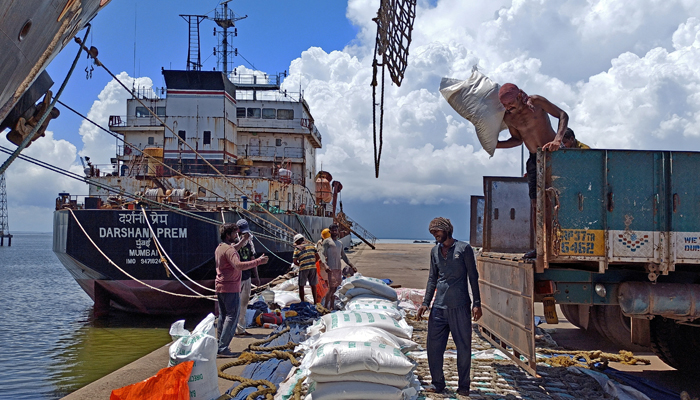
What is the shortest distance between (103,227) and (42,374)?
4070 millimetres

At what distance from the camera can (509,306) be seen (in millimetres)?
4457

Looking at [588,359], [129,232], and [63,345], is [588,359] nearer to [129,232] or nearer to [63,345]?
[129,232]

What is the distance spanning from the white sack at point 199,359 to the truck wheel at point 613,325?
13.7ft

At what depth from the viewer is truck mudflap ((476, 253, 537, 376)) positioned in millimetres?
3977

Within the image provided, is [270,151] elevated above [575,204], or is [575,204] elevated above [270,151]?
[270,151]

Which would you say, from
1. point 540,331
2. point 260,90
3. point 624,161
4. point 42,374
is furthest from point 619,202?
point 260,90

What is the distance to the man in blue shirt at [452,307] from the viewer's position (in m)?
4.25

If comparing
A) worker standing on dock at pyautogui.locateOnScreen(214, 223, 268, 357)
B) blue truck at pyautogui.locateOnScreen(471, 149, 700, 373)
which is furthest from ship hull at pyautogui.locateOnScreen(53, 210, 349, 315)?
blue truck at pyautogui.locateOnScreen(471, 149, 700, 373)

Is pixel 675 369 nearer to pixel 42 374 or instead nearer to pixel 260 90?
pixel 42 374

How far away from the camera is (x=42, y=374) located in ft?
27.1

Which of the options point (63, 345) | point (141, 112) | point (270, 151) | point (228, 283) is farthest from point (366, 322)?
point (141, 112)

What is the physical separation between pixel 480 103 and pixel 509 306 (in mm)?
1890

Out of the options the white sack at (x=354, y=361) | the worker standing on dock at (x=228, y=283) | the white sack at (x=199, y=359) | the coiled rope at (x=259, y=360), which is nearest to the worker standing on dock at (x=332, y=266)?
the coiled rope at (x=259, y=360)

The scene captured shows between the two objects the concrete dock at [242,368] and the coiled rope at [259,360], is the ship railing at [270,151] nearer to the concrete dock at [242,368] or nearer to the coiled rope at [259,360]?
the concrete dock at [242,368]
